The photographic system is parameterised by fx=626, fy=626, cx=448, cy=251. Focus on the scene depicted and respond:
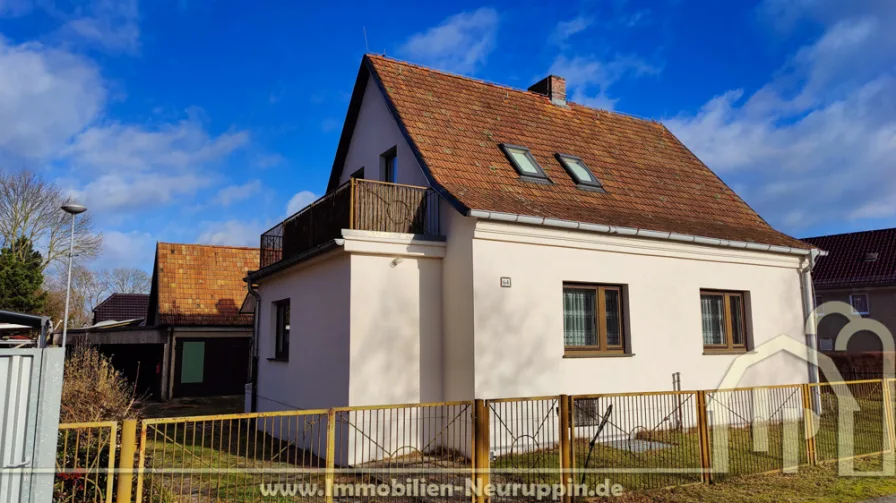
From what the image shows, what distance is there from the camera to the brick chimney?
51.4 ft

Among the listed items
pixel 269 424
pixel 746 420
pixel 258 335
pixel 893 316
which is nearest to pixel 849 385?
pixel 746 420

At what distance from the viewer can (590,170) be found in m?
13.0

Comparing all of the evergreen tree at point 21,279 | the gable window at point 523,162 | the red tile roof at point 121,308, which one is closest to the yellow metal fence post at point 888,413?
the gable window at point 523,162

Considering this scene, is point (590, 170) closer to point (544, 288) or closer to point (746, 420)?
point (544, 288)

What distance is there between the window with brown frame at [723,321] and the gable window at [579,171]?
3.00 m

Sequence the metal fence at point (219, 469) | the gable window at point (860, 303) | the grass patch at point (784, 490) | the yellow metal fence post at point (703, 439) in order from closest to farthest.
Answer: the metal fence at point (219, 469)
the grass patch at point (784, 490)
the yellow metal fence post at point (703, 439)
the gable window at point (860, 303)

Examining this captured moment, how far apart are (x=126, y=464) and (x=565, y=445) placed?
4456 mm

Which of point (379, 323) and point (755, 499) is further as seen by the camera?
point (379, 323)

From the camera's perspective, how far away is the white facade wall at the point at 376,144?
38.7 feet

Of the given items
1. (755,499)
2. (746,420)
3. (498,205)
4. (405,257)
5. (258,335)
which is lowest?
(755,499)

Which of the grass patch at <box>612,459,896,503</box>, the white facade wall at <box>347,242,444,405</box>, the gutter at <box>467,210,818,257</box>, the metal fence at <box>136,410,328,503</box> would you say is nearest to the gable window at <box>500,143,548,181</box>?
the gutter at <box>467,210,818,257</box>

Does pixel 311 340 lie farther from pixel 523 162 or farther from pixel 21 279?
pixel 21 279

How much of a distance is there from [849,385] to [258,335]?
11370 millimetres

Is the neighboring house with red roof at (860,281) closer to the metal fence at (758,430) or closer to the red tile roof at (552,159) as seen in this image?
the red tile roof at (552,159)
